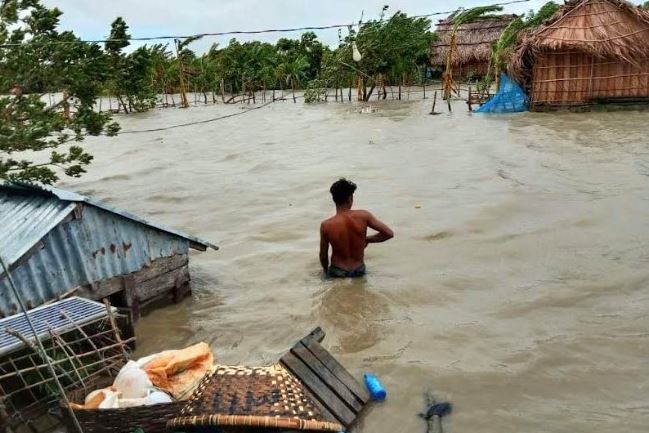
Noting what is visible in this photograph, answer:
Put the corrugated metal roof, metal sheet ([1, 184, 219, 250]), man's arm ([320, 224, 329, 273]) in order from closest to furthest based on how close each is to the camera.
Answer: the corrugated metal roof < metal sheet ([1, 184, 219, 250]) < man's arm ([320, 224, 329, 273])

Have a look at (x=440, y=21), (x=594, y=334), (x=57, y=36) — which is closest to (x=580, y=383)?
(x=594, y=334)

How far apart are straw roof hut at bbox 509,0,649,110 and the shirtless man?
14.7 meters

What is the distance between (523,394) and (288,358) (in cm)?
175

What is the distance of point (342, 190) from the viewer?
5641 millimetres

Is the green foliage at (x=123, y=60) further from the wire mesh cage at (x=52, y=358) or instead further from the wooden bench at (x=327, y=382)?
the wooden bench at (x=327, y=382)

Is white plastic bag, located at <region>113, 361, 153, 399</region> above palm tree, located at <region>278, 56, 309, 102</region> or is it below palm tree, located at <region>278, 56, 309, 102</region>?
below

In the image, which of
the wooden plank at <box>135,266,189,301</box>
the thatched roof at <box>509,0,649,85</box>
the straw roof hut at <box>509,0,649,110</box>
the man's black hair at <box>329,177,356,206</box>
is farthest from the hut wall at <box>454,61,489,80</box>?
the wooden plank at <box>135,266,189,301</box>

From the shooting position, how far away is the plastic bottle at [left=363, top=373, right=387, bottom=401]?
4.11 m

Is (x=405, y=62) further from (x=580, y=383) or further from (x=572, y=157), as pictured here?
(x=580, y=383)

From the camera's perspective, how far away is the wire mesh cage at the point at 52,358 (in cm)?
365

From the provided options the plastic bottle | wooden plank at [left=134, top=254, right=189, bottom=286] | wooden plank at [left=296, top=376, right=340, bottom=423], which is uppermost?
wooden plank at [left=134, top=254, right=189, bottom=286]

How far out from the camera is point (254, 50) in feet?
103

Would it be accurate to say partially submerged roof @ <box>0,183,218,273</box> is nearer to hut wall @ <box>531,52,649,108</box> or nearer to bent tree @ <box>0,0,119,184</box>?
bent tree @ <box>0,0,119,184</box>

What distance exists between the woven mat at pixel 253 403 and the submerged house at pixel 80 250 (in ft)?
5.91
